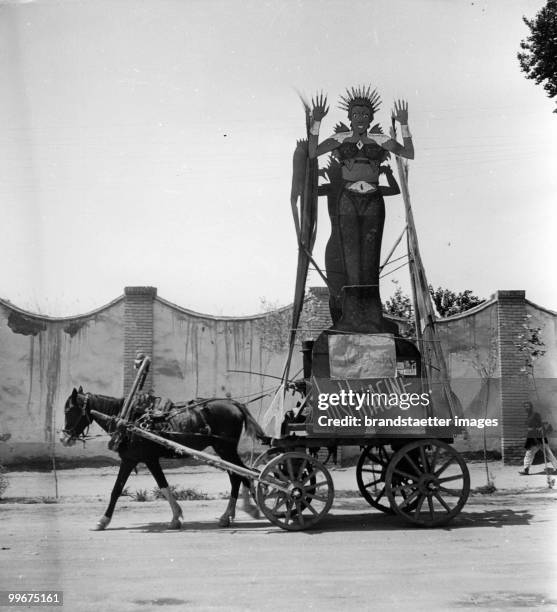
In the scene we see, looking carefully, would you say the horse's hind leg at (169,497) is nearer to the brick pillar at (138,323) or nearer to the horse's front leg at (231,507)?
the horse's front leg at (231,507)

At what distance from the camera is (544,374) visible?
16.0 meters

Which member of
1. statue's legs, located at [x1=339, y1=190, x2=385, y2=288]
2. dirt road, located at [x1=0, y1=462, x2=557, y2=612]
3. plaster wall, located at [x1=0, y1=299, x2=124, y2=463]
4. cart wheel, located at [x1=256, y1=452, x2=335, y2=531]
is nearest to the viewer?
dirt road, located at [x1=0, y1=462, x2=557, y2=612]

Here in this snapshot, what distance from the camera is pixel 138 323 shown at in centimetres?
1550

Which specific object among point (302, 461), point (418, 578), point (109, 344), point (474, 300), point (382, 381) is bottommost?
point (418, 578)

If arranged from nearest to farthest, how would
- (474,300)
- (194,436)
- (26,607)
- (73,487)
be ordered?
(26,607) → (194,436) → (73,487) → (474,300)

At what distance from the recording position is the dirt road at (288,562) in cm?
616

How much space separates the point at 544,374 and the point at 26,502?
33.0ft

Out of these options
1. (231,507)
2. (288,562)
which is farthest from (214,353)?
(288,562)

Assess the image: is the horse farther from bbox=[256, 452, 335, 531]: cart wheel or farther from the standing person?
the standing person

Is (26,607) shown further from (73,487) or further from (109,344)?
(109,344)

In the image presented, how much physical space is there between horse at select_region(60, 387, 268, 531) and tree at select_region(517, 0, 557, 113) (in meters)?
7.15

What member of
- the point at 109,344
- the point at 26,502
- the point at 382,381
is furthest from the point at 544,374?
the point at 26,502

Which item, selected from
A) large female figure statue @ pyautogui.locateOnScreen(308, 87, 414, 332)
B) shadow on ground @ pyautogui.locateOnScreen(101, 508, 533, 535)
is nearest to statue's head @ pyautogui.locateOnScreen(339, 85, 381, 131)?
large female figure statue @ pyautogui.locateOnScreen(308, 87, 414, 332)

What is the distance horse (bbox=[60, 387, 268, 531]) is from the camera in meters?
9.65
